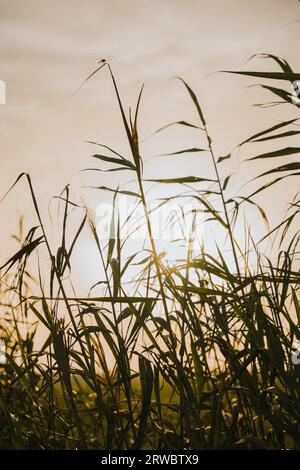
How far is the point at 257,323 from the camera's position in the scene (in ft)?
5.29

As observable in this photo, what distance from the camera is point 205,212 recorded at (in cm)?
199

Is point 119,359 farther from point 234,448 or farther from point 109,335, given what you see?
point 234,448

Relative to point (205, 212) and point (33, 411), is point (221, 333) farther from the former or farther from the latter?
point (33, 411)

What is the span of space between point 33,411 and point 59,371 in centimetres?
23

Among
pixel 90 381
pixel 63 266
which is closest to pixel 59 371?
pixel 90 381

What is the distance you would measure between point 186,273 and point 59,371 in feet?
1.74

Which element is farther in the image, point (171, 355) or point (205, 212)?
point (205, 212)

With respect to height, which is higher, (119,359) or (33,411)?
(119,359)
